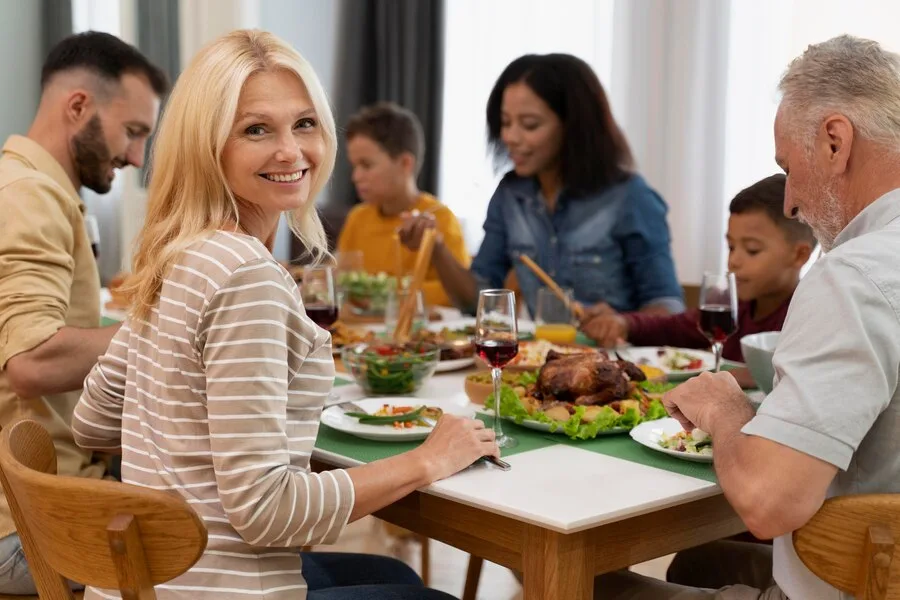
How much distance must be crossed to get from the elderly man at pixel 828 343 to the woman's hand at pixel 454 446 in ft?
0.98

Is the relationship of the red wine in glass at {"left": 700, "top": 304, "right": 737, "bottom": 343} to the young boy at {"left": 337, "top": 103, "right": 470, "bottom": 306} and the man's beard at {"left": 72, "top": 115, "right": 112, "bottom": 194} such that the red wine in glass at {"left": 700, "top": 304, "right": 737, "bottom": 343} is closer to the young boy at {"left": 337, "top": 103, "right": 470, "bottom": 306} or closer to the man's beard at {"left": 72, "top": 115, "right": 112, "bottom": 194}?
the man's beard at {"left": 72, "top": 115, "right": 112, "bottom": 194}

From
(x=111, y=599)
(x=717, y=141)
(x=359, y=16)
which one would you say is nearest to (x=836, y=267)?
Result: (x=111, y=599)

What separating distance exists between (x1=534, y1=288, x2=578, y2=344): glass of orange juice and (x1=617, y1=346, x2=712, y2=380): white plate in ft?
0.53

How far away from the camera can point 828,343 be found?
121cm

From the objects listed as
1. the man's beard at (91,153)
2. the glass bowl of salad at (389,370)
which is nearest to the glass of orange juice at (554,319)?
the glass bowl of salad at (389,370)

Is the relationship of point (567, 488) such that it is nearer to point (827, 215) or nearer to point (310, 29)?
point (827, 215)

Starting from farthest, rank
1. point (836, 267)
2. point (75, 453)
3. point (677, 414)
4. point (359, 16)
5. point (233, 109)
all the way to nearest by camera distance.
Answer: point (359, 16) → point (75, 453) → point (677, 414) → point (233, 109) → point (836, 267)

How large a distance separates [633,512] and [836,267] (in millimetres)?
415

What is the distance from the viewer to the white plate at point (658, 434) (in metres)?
1.55

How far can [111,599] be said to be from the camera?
1.44m

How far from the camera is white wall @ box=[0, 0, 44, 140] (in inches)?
219

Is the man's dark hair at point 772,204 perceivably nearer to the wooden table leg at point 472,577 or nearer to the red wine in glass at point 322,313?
the red wine in glass at point 322,313

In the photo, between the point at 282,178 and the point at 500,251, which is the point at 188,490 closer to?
the point at 282,178

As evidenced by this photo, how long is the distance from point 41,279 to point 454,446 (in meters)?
1.02
